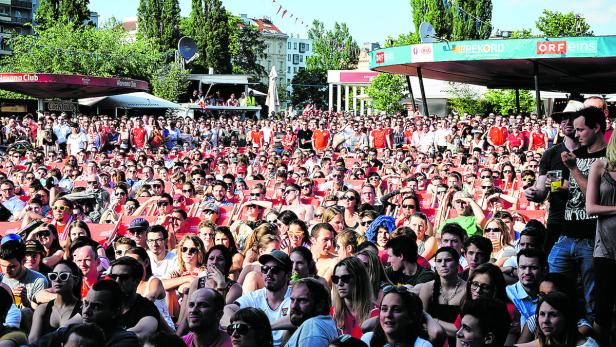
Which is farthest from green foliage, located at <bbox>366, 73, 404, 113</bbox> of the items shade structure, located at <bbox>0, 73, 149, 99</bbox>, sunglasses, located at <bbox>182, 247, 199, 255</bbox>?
sunglasses, located at <bbox>182, 247, 199, 255</bbox>

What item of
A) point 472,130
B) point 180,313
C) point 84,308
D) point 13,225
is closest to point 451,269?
point 180,313

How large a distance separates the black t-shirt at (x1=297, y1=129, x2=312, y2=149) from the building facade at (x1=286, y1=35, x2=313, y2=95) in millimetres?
144602

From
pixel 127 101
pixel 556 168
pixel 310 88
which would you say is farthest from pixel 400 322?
pixel 310 88

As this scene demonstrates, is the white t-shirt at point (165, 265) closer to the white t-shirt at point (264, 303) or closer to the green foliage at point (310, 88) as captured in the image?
the white t-shirt at point (264, 303)

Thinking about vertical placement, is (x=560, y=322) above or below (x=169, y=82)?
below

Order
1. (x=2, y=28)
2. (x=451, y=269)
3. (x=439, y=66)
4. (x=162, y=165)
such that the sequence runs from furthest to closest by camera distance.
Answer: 1. (x=2, y=28)
2. (x=439, y=66)
3. (x=162, y=165)
4. (x=451, y=269)

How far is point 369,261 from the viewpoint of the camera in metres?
6.70

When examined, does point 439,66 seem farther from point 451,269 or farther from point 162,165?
point 451,269

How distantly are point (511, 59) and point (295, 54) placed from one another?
5964 inches

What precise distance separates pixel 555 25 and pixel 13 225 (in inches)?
2009

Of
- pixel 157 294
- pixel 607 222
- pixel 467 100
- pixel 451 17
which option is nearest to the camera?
pixel 607 222

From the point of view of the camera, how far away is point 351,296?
6.26 m

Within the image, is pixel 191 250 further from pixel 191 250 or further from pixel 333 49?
pixel 333 49

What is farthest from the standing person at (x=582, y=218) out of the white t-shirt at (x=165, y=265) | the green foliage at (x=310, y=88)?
the green foliage at (x=310, y=88)
